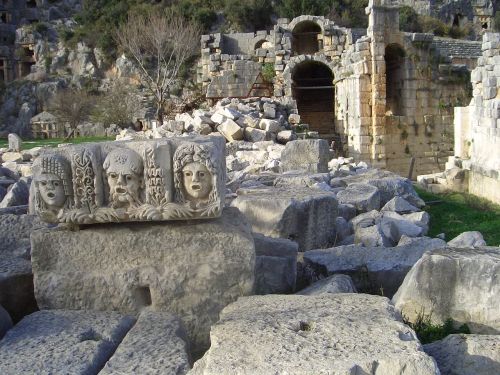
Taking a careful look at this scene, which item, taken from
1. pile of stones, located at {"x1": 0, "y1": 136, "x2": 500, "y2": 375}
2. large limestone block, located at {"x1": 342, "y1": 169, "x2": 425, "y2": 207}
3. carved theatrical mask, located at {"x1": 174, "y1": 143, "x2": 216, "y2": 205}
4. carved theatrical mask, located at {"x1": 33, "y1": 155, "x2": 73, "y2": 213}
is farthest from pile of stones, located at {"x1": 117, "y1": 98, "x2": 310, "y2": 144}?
carved theatrical mask, located at {"x1": 174, "y1": 143, "x2": 216, "y2": 205}

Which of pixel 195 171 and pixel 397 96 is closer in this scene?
pixel 195 171

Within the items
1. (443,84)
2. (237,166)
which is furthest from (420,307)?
(443,84)

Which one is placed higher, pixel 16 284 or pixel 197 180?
pixel 197 180

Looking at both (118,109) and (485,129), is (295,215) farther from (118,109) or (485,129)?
(118,109)

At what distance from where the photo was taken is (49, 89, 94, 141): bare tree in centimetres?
3331

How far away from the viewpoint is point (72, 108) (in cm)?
3334

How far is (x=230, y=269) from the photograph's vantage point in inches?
151

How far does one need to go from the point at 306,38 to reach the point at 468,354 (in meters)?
29.8

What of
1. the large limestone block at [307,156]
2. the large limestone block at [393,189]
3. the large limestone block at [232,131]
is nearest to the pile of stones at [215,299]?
the large limestone block at [393,189]

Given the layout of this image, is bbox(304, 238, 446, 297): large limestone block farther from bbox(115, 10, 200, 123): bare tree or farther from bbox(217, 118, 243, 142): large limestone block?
bbox(115, 10, 200, 123): bare tree

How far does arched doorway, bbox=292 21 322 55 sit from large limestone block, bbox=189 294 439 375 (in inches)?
1108

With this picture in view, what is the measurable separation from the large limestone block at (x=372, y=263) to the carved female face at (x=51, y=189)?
2.22 m

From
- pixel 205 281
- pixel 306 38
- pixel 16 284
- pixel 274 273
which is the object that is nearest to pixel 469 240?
pixel 274 273

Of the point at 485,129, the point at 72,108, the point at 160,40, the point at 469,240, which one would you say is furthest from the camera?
the point at 72,108
